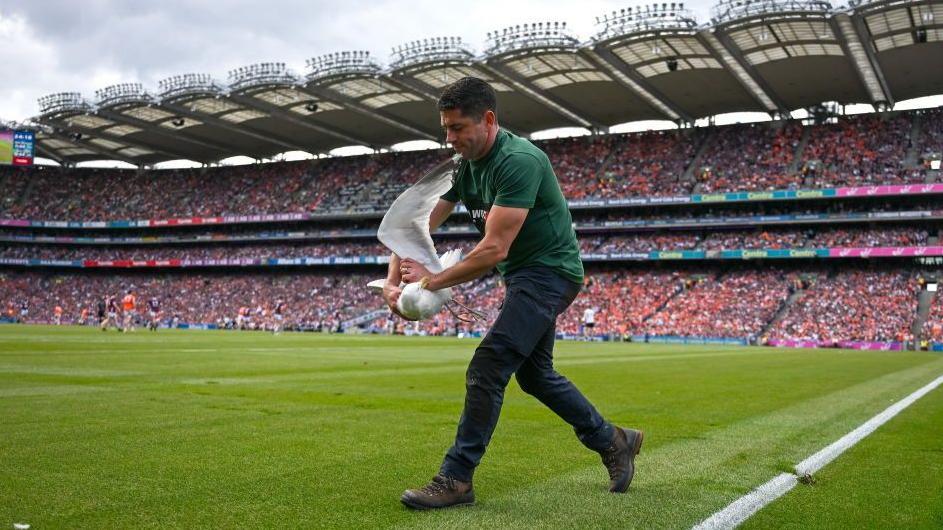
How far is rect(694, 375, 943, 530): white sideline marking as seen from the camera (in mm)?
4016

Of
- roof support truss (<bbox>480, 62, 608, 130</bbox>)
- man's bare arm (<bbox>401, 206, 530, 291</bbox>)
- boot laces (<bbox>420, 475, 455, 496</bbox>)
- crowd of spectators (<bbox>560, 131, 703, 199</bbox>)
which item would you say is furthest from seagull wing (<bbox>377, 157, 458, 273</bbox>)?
crowd of spectators (<bbox>560, 131, 703, 199</bbox>)

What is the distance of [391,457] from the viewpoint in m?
5.82

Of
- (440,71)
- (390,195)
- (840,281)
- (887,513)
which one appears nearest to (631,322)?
(840,281)

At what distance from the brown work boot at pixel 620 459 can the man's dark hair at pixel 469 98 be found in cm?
215

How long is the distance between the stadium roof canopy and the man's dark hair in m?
40.3

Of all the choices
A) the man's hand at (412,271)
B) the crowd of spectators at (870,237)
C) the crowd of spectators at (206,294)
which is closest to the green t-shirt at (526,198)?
the man's hand at (412,271)

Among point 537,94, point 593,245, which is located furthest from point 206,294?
point 537,94

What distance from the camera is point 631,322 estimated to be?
53.2 m

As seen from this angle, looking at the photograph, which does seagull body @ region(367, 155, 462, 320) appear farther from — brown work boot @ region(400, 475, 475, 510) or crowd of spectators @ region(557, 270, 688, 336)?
crowd of spectators @ region(557, 270, 688, 336)

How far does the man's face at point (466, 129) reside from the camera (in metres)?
4.49

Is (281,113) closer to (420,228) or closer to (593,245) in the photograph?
(593,245)

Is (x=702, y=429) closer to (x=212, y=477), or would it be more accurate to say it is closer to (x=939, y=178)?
(x=212, y=477)

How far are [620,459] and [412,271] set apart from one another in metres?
1.70

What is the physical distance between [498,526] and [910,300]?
168 feet
